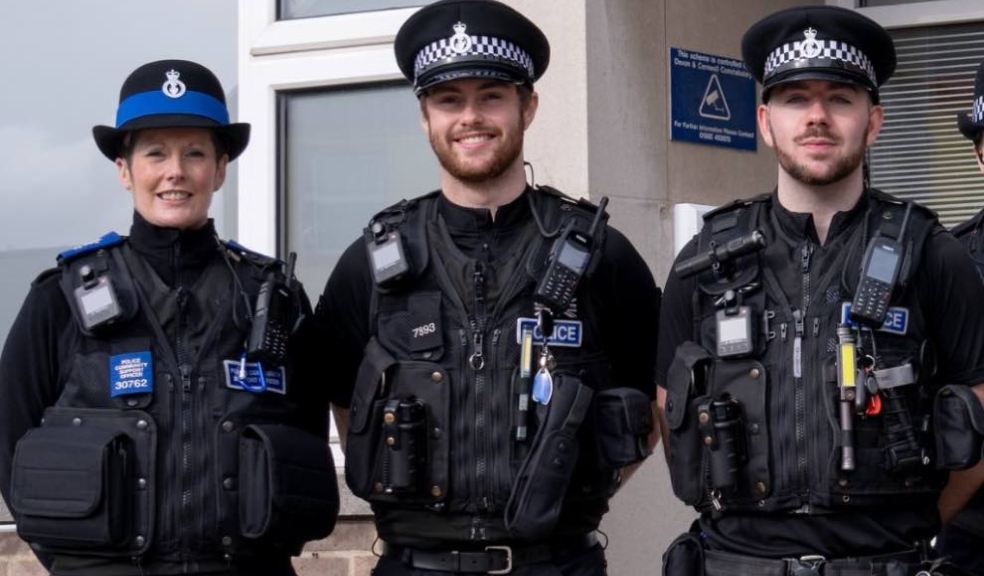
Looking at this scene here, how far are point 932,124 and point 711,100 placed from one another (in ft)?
3.62

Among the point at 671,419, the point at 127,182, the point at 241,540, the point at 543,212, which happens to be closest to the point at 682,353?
the point at 671,419

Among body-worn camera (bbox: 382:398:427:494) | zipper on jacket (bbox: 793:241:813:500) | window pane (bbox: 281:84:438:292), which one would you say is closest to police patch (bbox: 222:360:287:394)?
body-worn camera (bbox: 382:398:427:494)

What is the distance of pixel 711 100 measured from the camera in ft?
21.4

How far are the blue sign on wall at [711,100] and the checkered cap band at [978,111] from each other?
3.95 ft

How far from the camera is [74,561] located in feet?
15.3

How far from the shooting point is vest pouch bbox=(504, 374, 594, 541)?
4.52 metres

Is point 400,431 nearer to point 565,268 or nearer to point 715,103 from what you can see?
point 565,268

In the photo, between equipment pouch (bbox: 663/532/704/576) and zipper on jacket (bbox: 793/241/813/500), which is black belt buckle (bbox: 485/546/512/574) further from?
zipper on jacket (bbox: 793/241/813/500)

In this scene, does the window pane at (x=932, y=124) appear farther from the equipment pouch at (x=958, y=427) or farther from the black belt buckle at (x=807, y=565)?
the black belt buckle at (x=807, y=565)

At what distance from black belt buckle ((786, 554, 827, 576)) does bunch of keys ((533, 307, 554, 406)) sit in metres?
0.75

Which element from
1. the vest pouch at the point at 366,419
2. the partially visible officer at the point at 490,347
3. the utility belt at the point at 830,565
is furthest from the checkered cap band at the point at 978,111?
the vest pouch at the point at 366,419

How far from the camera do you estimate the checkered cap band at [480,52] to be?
481 centimetres

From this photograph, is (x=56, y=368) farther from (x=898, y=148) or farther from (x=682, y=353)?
(x=898, y=148)

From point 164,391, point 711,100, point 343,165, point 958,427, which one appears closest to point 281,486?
point 164,391
